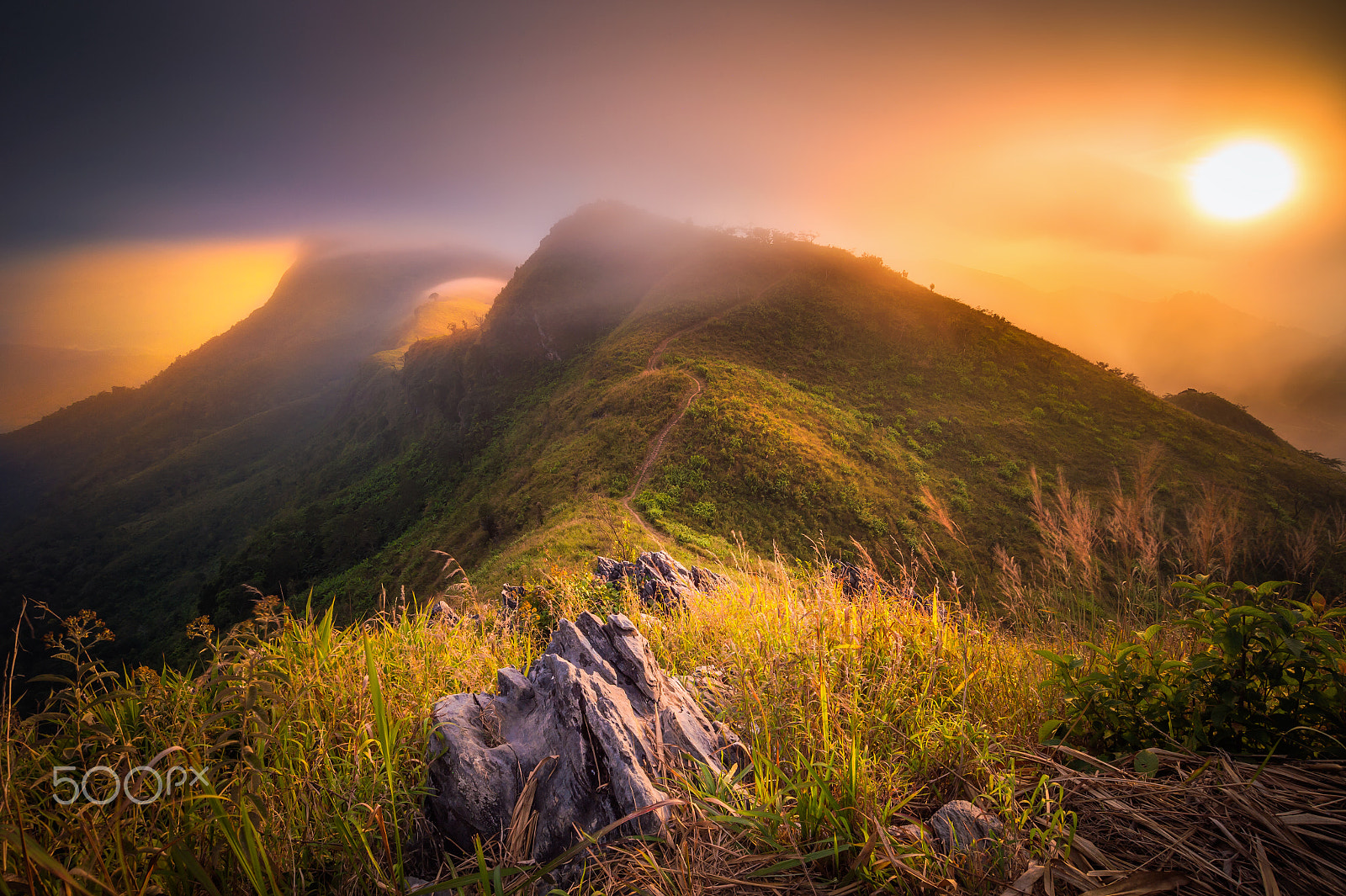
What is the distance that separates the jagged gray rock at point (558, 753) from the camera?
192 centimetres

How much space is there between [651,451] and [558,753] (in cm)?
2206

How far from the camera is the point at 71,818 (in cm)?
147

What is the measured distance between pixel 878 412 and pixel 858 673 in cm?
3128

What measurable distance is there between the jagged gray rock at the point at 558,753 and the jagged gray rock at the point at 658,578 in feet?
7.61

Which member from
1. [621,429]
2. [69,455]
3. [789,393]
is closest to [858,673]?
[621,429]

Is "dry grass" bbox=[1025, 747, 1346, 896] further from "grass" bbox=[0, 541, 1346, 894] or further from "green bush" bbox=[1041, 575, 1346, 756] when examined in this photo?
"green bush" bbox=[1041, 575, 1346, 756]

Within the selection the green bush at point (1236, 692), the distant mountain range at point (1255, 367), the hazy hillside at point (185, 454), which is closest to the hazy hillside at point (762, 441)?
the green bush at point (1236, 692)

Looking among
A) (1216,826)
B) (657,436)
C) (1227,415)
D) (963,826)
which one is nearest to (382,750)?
(963,826)

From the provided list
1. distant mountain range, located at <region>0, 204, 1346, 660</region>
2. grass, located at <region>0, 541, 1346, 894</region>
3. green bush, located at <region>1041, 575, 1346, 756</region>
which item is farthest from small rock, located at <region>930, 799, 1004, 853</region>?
distant mountain range, located at <region>0, 204, 1346, 660</region>

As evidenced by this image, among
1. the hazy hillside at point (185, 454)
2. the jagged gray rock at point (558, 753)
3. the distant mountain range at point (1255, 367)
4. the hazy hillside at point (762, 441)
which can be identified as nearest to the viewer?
the jagged gray rock at point (558, 753)

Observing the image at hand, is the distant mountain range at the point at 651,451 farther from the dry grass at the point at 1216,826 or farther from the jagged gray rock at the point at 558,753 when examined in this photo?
the dry grass at the point at 1216,826

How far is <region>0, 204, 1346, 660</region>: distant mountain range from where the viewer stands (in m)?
21.2

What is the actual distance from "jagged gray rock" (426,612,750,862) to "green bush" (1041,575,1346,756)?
1.63 m

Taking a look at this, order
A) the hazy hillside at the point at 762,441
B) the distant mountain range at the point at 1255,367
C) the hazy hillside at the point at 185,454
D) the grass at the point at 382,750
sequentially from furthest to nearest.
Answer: the distant mountain range at the point at 1255,367, the hazy hillside at the point at 185,454, the hazy hillside at the point at 762,441, the grass at the point at 382,750
